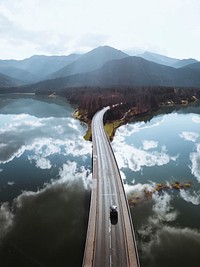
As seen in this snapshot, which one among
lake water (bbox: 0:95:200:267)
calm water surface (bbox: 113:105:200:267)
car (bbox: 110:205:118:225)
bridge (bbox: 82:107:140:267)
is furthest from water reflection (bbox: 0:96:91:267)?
calm water surface (bbox: 113:105:200:267)

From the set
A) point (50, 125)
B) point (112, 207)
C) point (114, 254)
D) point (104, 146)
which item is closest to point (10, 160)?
point (104, 146)

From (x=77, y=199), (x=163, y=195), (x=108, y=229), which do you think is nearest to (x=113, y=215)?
(x=108, y=229)

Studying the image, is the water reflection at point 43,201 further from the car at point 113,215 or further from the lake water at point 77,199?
the car at point 113,215

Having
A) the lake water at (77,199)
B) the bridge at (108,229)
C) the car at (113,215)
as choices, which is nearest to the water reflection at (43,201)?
the lake water at (77,199)

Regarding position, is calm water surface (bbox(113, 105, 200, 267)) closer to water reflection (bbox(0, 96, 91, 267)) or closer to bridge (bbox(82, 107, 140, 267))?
bridge (bbox(82, 107, 140, 267))

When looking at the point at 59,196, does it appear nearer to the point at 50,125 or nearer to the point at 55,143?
the point at 55,143
